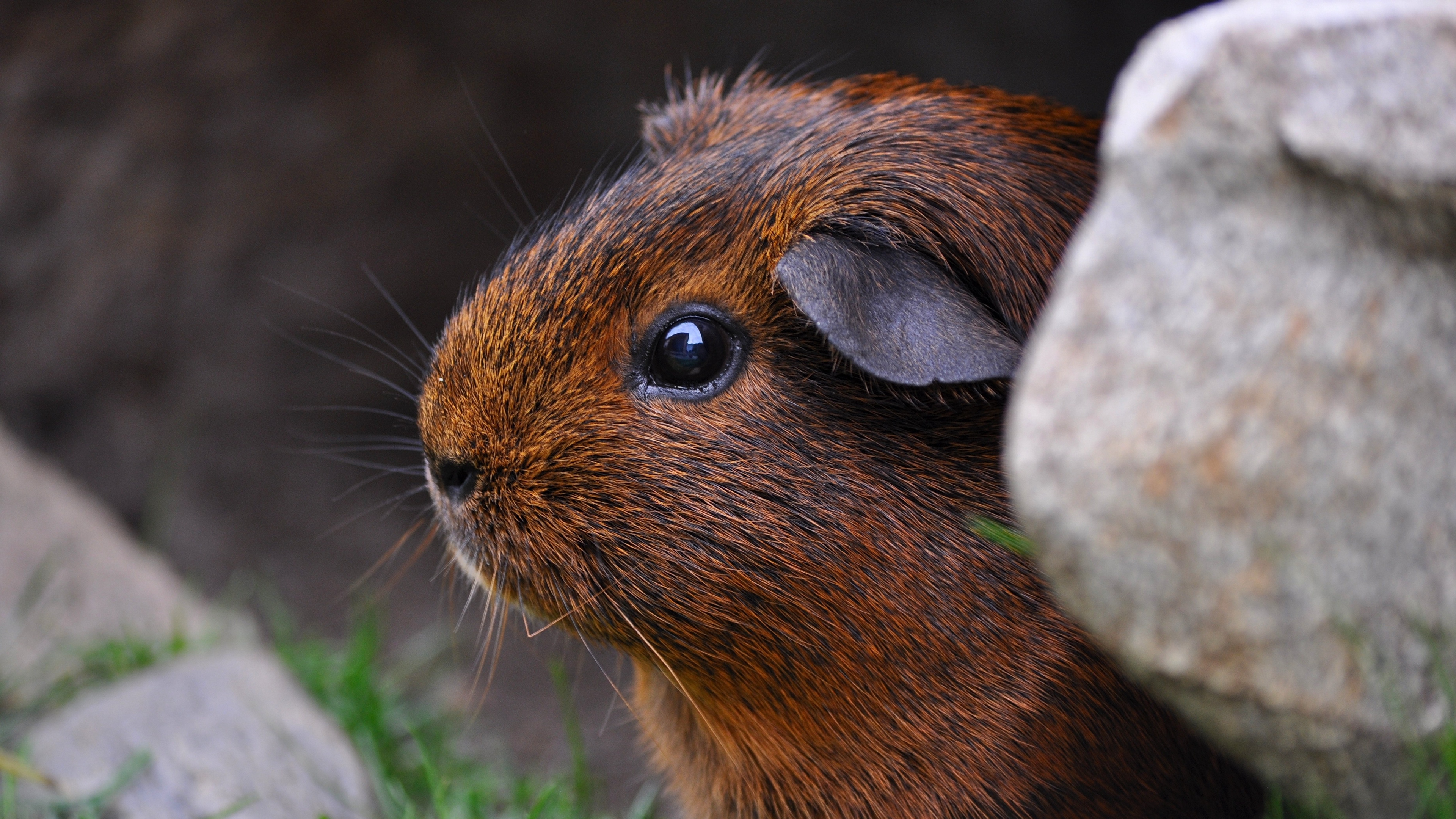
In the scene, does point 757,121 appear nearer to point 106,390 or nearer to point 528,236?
point 528,236

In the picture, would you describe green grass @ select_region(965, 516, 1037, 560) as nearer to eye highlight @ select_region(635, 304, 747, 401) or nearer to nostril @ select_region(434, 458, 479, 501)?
eye highlight @ select_region(635, 304, 747, 401)

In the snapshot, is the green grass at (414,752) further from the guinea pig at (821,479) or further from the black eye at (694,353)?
the black eye at (694,353)

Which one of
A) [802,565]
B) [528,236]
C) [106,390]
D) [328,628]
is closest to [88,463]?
[106,390]

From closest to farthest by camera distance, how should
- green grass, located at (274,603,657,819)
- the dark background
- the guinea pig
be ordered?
the guinea pig < green grass, located at (274,603,657,819) < the dark background

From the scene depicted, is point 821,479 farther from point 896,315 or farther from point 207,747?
point 207,747

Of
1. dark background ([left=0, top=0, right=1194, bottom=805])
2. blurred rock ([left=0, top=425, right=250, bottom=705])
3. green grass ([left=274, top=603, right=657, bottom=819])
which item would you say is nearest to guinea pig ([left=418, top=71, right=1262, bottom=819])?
green grass ([left=274, top=603, right=657, bottom=819])

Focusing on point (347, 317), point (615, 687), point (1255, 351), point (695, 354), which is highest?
point (1255, 351)

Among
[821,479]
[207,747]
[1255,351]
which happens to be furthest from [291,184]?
[1255,351]
